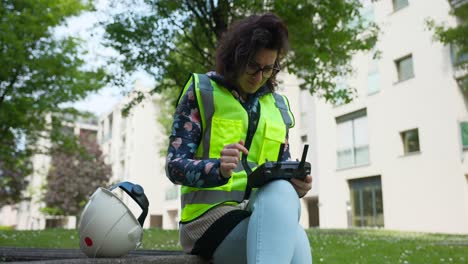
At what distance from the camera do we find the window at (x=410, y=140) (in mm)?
16672

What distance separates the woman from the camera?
5.66ft

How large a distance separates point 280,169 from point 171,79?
286 inches

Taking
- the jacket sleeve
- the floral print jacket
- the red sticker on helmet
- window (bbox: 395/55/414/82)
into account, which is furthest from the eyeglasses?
window (bbox: 395/55/414/82)

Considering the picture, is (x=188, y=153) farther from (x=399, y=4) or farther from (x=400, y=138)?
(x=399, y=4)

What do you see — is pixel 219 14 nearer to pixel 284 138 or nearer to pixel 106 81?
pixel 106 81

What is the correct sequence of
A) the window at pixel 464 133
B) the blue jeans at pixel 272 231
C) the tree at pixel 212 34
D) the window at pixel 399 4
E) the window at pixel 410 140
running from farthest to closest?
the window at pixel 399 4 → the window at pixel 410 140 → the window at pixel 464 133 → the tree at pixel 212 34 → the blue jeans at pixel 272 231

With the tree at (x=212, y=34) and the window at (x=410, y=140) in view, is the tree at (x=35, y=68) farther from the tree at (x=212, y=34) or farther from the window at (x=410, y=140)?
the window at (x=410, y=140)

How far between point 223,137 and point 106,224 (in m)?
0.60

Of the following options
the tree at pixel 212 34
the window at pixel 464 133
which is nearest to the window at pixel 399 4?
the window at pixel 464 133

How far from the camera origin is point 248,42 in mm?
2070

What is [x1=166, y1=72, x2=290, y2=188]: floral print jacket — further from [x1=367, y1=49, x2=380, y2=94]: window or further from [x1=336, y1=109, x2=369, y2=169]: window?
[x1=336, y1=109, x2=369, y2=169]: window

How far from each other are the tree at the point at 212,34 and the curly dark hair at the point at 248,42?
18.4ft

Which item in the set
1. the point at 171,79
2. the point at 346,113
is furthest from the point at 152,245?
the point at 346,113

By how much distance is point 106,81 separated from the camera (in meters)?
9.07
